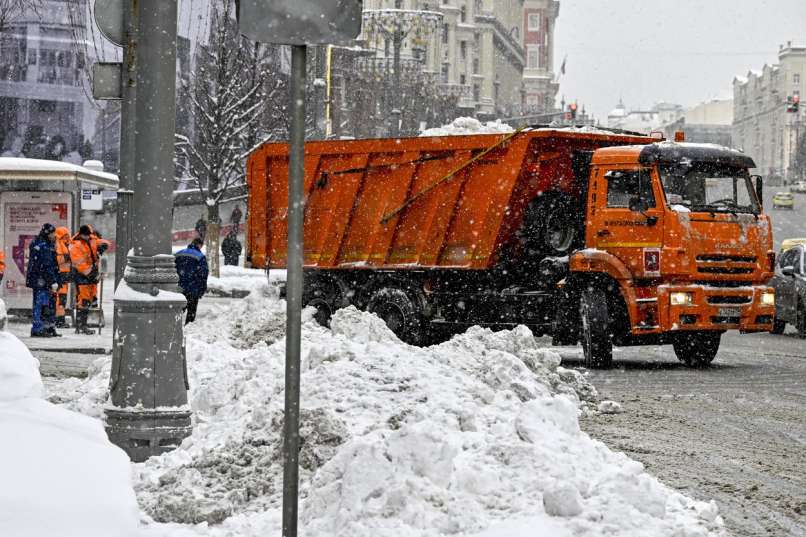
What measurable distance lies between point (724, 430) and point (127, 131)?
5.38 m

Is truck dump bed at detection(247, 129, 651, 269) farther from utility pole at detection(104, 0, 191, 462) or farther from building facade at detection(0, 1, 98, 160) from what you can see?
building facade at detection(0, 1, 98, 160)

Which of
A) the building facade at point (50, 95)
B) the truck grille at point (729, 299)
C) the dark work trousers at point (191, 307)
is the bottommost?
the dark work trousers at point (191, 307)

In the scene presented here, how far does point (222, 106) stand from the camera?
40094mm

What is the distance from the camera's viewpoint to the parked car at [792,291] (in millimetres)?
22531

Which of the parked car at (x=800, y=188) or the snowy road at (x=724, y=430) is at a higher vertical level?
the parked car at (x=800, y=188)

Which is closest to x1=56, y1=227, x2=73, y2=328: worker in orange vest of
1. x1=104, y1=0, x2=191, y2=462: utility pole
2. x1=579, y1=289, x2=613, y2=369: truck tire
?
x1=579, y1=289, x2=613, y2=369: truck tire

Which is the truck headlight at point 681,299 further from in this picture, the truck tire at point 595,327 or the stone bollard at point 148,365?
the stone bollard at point 148,365

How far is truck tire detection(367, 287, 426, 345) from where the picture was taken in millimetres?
17875

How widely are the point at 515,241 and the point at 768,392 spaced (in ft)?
14.5

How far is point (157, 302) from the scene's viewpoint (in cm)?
827

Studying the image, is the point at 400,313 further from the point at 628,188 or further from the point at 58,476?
the point at 58,476

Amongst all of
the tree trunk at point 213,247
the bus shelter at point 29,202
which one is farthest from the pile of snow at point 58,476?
the tree trunk at point 213,247

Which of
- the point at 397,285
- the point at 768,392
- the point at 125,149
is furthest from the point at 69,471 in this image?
the point at 397,285

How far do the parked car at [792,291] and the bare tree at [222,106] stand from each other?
18.9m
